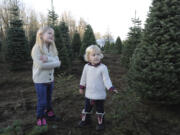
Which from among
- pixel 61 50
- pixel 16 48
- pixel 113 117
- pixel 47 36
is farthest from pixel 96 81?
pixel 16 48

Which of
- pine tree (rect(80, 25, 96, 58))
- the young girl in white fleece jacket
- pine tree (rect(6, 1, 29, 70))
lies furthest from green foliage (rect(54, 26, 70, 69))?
the young girl in white fleece jacket

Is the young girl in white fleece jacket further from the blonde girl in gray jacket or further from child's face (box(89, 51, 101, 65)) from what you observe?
the blonde girl in gray jacket

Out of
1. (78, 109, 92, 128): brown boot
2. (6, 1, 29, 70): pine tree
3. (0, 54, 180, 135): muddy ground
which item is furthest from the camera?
(6, 1, 29, 70): pine tree

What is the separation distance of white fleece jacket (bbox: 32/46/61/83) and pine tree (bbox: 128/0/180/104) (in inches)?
80.4

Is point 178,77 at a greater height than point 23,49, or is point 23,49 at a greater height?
point 23,49

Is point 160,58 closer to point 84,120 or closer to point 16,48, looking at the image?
point 84,120

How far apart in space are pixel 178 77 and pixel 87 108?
2.16m

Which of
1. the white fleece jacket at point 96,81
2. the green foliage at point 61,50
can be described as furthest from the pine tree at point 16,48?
the white fleece jacket at point 96,81

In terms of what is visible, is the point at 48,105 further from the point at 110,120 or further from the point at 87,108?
the point at 110,120

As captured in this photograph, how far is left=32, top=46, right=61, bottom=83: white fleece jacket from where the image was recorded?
2.79 metres

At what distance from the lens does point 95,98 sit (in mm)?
2873

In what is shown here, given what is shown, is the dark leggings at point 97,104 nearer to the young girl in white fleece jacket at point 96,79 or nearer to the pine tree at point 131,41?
the young girl in white fleece jacket at point 96,79

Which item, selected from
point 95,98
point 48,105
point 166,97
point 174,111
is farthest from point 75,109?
point 174,111

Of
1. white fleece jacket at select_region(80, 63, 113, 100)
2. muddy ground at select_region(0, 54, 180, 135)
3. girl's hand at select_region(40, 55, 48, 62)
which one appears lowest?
muddy ground at select_region(0, 54, 180, 135)
